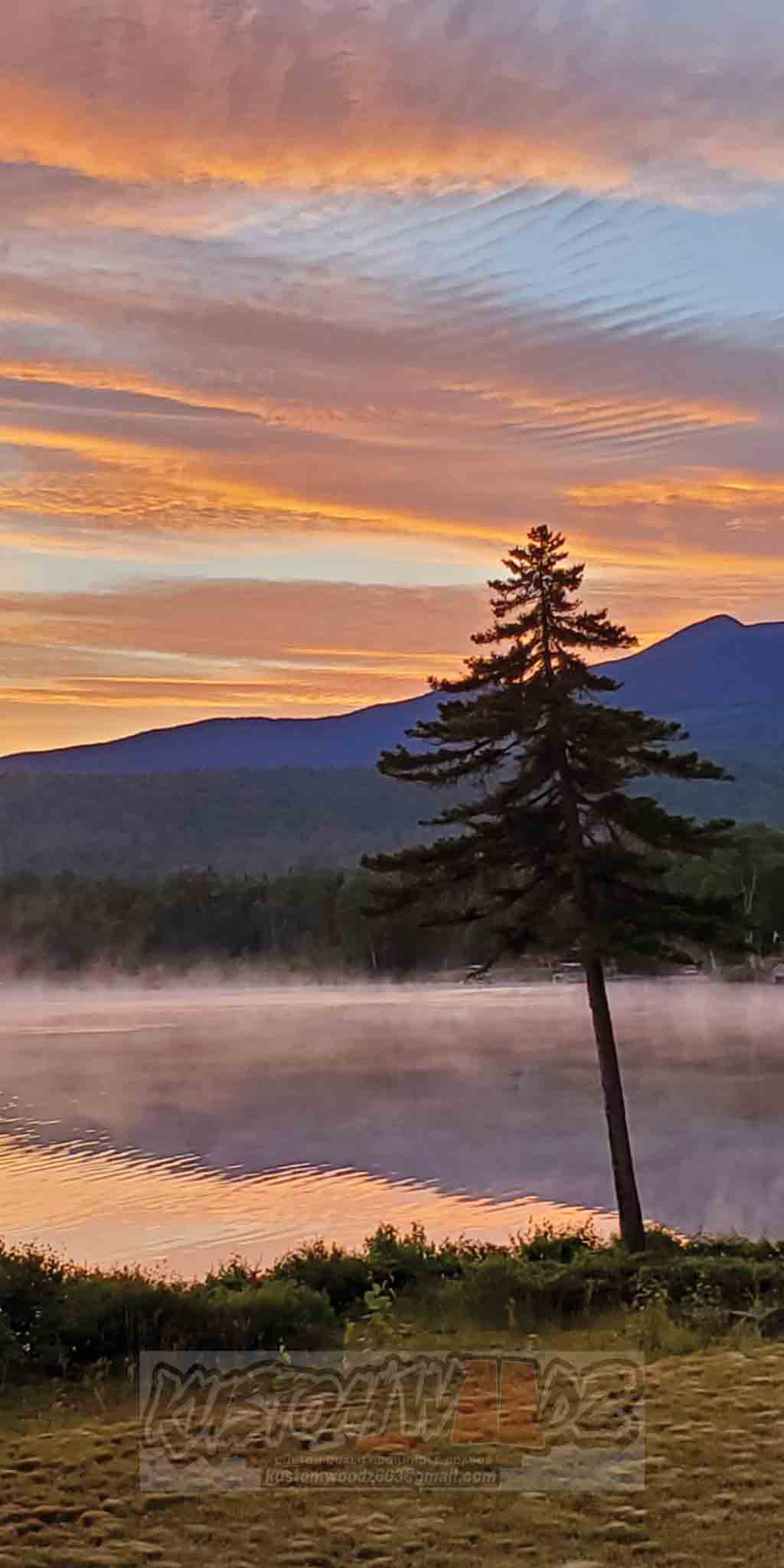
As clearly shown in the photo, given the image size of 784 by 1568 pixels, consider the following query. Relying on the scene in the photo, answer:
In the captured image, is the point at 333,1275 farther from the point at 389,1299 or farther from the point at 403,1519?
the point at 403,1519

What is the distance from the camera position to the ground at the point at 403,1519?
6.89 m

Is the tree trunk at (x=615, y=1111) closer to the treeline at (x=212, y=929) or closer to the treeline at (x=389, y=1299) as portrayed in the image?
the treeline at (x=389, y=1299)

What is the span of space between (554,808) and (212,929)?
10412cm

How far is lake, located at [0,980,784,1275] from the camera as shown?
24641 millimetres

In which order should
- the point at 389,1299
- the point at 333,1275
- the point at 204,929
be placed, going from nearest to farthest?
the point at 389,1299 → the point at 333,1275 → the point at 204,929

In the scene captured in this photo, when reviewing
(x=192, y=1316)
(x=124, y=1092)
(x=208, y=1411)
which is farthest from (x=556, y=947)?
(x=124, y=1092)

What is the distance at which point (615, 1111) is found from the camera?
815 inches

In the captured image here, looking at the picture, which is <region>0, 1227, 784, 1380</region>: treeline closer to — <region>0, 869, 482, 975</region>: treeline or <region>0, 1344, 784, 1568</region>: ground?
<region>0, 1344, 784, 1568</region>: ground

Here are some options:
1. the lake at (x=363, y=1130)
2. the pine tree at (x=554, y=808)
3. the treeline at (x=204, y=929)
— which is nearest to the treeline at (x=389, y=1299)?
the pine tree at (x=554, y=808)

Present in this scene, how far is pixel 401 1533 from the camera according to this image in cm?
720

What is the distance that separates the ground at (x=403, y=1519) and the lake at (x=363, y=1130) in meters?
12.6

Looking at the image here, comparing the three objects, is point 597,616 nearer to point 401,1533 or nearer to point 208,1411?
point 208,1411

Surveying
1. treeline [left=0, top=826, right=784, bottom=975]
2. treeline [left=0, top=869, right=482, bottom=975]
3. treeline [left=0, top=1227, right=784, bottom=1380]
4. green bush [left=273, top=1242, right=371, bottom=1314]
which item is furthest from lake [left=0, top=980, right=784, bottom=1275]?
treeline [left=0, top=869, right=482, bottom=975]

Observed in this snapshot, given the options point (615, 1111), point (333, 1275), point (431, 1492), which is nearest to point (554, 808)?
point (615, 1111)
